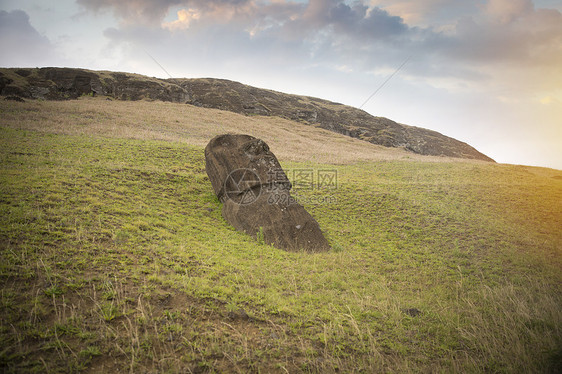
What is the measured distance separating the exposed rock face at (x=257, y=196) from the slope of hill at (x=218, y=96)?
48147mm

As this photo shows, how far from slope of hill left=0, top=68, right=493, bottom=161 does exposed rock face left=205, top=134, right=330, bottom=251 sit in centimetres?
4815

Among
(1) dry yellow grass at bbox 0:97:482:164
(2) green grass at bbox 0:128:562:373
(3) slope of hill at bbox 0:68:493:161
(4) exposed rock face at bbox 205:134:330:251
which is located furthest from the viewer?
(3) slope of hill at bbox 0:68:493:161

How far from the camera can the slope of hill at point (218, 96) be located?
1863 inches

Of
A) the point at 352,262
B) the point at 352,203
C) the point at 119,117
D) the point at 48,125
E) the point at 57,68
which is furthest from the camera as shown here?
the point at 57,68

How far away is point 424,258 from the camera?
10.7m

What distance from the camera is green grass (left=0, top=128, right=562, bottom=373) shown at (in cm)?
405

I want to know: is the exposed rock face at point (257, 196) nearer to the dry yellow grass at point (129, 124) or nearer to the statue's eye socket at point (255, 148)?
the statue's eye socket at point (255, 148)

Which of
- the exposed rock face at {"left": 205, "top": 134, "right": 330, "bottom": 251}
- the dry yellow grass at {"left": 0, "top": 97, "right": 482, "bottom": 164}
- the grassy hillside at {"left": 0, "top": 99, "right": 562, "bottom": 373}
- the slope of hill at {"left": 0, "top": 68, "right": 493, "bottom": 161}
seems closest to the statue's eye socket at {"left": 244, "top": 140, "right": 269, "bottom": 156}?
the exposed rock face at {"left": 205, "top": 134, "right": 330, "bottom": 251}

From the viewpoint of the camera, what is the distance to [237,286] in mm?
6305

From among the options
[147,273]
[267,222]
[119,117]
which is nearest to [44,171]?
[147,273]

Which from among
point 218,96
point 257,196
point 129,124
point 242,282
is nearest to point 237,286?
point 242,282

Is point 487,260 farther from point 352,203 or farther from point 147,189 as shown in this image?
point 147,189

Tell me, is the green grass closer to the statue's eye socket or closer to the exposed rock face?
the exposed rock face

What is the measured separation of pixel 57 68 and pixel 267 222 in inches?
2827
